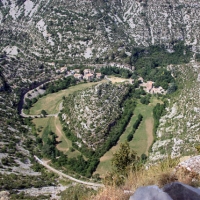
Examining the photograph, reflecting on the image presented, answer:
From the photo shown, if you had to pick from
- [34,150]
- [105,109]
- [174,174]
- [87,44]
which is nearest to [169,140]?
[105,109]

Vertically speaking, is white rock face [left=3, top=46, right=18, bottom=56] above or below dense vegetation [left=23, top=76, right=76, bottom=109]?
above

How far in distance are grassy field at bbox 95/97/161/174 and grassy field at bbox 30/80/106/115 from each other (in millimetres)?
14677

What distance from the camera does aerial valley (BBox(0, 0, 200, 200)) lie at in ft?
87.4

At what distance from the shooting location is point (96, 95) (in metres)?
Answer: 48.3

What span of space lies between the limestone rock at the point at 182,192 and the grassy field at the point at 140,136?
90.3ft

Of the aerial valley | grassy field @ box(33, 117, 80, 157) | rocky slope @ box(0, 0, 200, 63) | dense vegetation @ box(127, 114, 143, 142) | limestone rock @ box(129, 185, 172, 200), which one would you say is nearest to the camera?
limestone rock @ box(129, 185, 172, 200)

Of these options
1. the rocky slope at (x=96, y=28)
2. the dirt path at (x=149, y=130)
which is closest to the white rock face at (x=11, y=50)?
the rocky slope at (x=96, y=28)

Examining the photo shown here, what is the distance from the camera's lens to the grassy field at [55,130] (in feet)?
130

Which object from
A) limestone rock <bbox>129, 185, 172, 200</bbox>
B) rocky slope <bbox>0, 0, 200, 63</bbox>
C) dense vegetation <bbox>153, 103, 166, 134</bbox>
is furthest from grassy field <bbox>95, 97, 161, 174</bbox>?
limestone rock <bbox>129, 185, 172, 200</bbox>

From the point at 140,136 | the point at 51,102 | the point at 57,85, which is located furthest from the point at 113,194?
the point at 57,85

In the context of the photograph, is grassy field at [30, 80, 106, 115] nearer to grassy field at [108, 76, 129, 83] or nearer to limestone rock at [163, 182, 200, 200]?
grassy field at [108, 76, 129, 83]

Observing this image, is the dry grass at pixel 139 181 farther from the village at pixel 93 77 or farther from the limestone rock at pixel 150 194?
the village at pixel 93 77

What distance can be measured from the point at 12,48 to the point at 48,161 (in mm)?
48161

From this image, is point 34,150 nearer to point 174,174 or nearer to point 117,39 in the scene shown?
point 174,174
